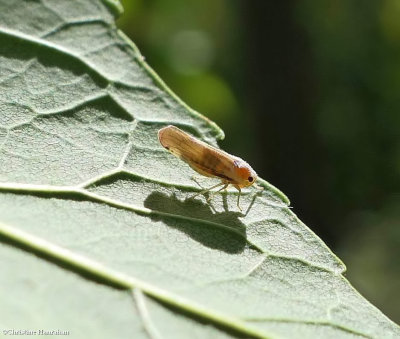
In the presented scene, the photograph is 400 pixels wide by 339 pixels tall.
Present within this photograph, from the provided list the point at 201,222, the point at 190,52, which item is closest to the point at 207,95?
the point at 190,52

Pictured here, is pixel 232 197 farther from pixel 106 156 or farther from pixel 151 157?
pixel 106 156

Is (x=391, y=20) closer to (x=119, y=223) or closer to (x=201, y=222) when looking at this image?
(x=201, y=222)

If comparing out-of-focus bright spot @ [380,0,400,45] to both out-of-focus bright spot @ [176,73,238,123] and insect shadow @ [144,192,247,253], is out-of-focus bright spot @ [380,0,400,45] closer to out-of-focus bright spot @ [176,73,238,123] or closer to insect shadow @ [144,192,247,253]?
out-of-focus bright spot @ [176,73,238,123]

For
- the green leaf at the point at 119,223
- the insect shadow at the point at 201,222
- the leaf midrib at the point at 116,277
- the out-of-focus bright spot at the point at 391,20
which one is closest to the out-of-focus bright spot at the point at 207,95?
the green leaf at the point at 119,223

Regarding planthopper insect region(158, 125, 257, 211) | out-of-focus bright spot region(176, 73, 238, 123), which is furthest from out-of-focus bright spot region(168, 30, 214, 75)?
planthopper insect region(158, 125, 257, 211)

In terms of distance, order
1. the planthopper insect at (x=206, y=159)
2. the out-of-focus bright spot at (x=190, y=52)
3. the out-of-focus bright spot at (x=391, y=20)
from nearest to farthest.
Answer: the planthopper insect at (x=206, y=159), the out-of-focus bright spot at (x=190, y=52), the out-of-focus bright spot at (x=391, y=20)

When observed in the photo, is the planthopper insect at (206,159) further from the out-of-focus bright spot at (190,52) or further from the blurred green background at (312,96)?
the out-of-focus bright spot at (190,52)
